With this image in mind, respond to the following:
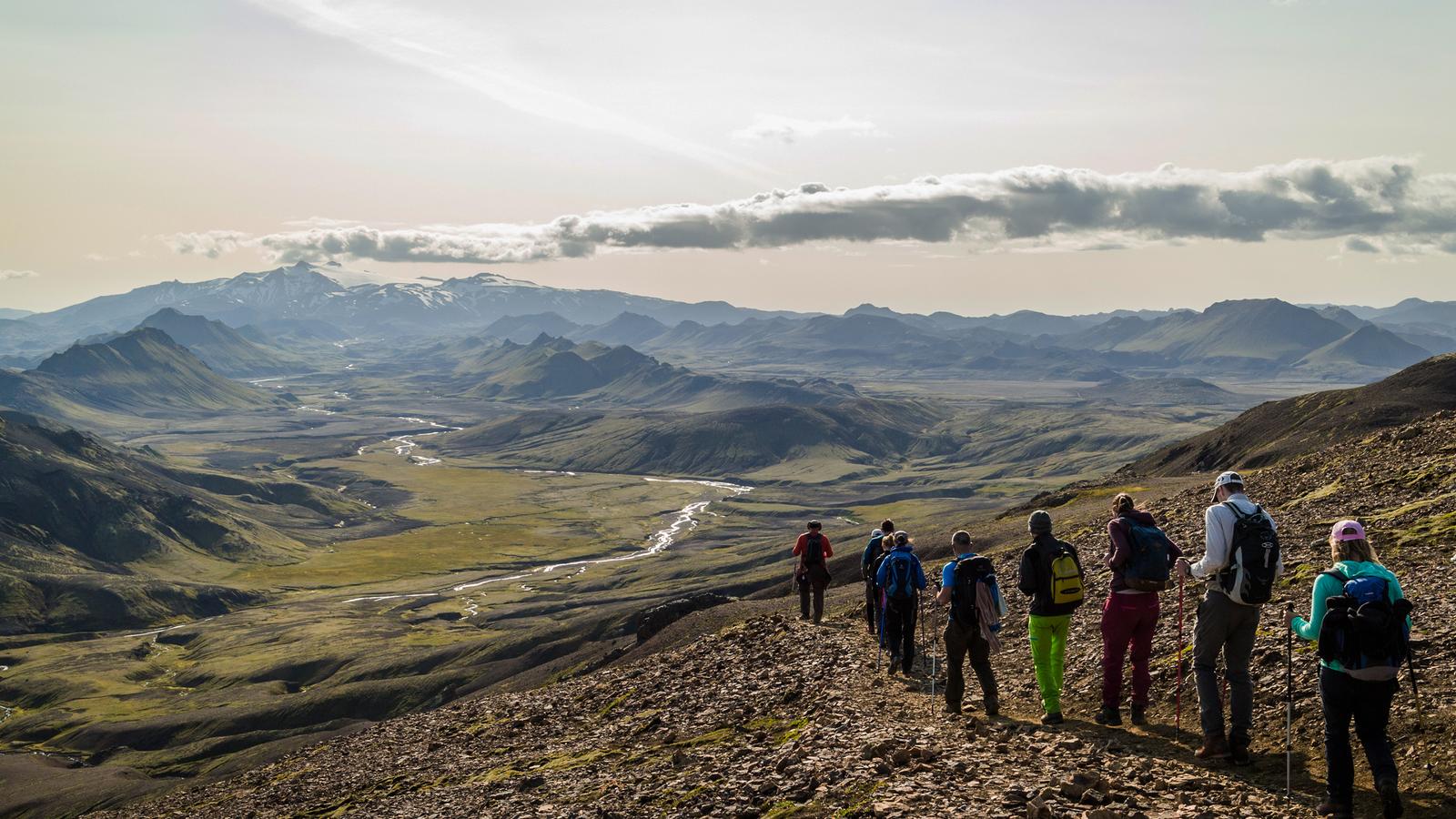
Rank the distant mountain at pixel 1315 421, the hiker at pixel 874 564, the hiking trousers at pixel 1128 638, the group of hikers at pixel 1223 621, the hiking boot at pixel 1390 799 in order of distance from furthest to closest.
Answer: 1. the distant mountain at pixel 1315 421
2. the hiker at pixel 874 564
3. the hiking trousers at pixel 1128 638
4. the group of hikers at pixel 1223 621
5. the hiking boot at pixel 1390 799

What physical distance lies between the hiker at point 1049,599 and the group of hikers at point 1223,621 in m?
0.03

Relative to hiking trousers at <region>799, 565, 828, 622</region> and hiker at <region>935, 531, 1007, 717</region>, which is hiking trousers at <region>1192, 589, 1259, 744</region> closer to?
hiker at <region>935, 531, 1007, 717</region>

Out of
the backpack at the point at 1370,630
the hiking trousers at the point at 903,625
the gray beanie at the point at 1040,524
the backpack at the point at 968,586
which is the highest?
the gray beanie at the point at 1040,524

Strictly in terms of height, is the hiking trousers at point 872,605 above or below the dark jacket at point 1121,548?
below

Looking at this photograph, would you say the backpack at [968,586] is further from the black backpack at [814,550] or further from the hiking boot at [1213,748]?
the black backpack at [814,550]

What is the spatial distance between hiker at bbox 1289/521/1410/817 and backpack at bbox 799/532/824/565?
2289 centimetres

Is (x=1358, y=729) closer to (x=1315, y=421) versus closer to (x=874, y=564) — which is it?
(x=874, y=564)

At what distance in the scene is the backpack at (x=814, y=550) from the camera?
36812 millimetres

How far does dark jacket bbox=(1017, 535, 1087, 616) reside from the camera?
20.2 metres

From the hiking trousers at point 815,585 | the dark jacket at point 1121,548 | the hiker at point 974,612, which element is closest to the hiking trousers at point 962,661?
the hiker at point 974,612

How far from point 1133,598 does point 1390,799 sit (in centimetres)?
588

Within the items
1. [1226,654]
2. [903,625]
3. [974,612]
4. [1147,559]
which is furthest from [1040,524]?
[903,625]

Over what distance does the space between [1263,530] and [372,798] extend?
29024 millimetres

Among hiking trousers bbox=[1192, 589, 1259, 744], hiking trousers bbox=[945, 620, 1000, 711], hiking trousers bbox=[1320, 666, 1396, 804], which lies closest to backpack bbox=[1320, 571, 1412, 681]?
hiking trousers bbox=[1320, 666, 1396, 804]
